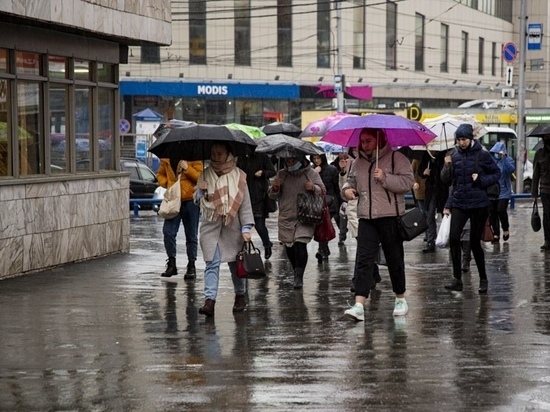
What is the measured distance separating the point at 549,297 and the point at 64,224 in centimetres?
607

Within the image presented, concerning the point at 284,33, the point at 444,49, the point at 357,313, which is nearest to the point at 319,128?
the point at 357,313

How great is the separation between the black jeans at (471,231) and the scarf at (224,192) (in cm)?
286

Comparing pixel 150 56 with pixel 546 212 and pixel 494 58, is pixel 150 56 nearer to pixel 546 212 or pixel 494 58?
pixel 494 58

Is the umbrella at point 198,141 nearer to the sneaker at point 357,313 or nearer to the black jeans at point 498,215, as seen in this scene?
the sneaker at point 357,313

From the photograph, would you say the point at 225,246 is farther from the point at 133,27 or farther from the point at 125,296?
the point at 133,27

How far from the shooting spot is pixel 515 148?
40.3 metres

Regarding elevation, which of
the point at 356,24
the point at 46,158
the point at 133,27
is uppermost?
the point at 356,24

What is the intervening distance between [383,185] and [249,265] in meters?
1.38

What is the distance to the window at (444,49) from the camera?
64875mm

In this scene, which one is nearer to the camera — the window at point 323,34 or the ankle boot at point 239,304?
the ankle boot at point 239,304

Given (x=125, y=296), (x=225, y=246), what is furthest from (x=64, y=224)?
(x=225, y=246)

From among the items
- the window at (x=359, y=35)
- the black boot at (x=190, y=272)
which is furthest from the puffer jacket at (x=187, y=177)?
the window at (x=359, y=35)

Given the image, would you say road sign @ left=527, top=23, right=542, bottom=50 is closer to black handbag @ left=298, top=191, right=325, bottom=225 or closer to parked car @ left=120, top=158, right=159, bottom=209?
parked car @ left=120, top=158, right=159, bottom=209

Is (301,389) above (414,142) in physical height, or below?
below
